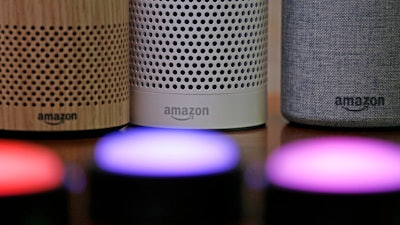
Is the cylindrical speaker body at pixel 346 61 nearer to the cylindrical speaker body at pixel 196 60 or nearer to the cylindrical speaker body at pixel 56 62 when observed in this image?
the cylindrical speaker body at pixel 196 60

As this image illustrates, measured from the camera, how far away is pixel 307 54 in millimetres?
1201

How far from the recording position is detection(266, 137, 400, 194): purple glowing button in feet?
3.36

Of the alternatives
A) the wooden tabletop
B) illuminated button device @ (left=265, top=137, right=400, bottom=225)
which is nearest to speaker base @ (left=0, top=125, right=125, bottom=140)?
the wooden tabletop

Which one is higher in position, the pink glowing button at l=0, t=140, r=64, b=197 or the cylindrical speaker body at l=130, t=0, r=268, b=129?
the cylindrical speaker body at l=130, t=0, r=268, b=129

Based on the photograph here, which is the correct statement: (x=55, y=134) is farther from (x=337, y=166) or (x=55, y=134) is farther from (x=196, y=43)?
(x=337, y=166)

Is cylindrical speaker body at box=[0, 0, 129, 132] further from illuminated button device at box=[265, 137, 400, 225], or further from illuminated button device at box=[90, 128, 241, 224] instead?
illuminated button device at box=[265, 137, 400, 225]

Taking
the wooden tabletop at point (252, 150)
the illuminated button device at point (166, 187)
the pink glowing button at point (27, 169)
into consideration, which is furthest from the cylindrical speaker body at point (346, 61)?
the pink glowing button at point (27, 169)

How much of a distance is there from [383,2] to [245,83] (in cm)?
15

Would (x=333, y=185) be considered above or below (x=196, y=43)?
below

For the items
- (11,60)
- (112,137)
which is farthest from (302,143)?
(11,60)

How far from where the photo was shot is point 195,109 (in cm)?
118

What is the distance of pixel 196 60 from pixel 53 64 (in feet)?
0.44

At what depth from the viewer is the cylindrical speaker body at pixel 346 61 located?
118 cm

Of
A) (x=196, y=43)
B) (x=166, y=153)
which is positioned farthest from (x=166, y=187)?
(x=196, y=43)
